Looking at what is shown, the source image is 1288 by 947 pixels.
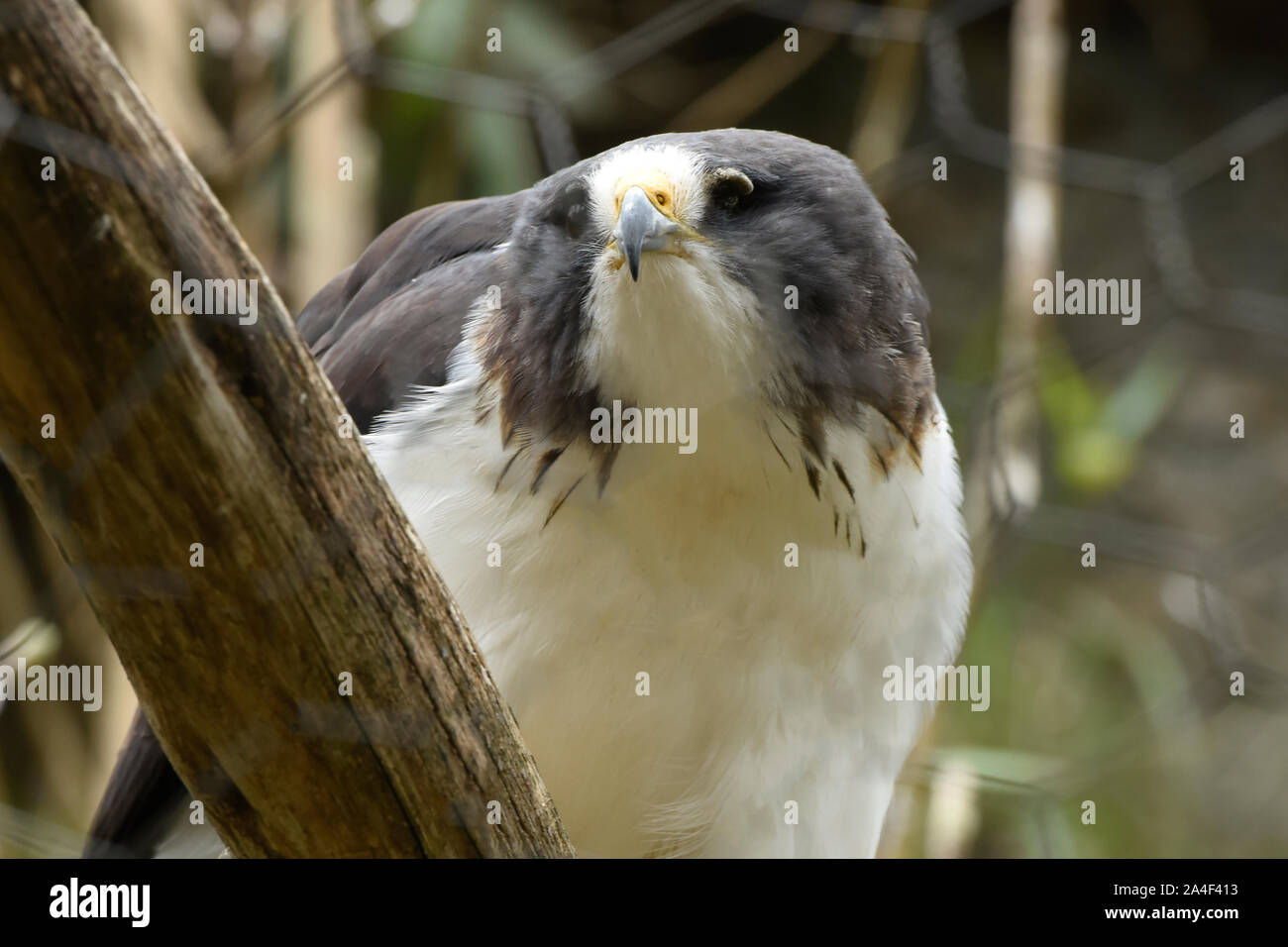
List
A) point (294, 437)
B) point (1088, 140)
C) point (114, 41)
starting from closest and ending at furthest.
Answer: point (294, 437) < point (114, 41) < point (1088, 140)

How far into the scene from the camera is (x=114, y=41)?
2.06 meters

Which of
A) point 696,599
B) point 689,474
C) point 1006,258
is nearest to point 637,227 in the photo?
point 689,474

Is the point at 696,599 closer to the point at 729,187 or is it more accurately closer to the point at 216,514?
the point at 729,187

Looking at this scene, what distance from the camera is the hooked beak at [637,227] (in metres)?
0.99

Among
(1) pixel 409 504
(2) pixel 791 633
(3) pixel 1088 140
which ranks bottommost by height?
(2) pixel 791 633

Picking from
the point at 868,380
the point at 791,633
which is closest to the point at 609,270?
the point at 868,380

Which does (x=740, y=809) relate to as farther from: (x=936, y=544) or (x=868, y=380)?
(x=868, y=380)

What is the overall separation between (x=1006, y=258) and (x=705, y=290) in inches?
73.3

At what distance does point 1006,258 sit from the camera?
2.77 meters

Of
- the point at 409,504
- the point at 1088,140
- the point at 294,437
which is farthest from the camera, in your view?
the point at 1088,140

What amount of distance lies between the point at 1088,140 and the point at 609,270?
219 cm

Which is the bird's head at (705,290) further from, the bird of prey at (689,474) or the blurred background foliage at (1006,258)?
the blurred background foliage at (1006,258)

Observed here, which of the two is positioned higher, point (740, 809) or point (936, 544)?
point (936, 544)

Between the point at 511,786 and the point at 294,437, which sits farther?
the point at 511,786
